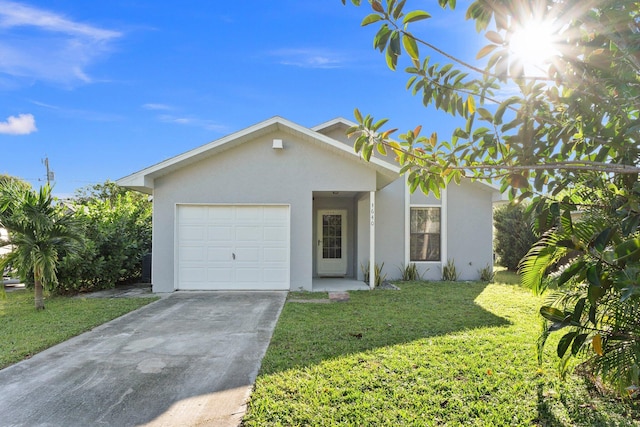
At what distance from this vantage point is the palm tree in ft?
26.0

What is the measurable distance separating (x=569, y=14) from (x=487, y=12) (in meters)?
0.50

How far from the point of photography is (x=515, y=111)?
2799 mm

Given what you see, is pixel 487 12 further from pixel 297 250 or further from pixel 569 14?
pixel 297 250

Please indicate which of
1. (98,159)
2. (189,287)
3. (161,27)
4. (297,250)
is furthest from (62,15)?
(98,159)

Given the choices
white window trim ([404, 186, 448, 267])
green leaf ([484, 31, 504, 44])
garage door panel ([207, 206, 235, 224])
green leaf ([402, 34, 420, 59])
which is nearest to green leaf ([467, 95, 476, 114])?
green leaf ([484, 31, 504, 44])

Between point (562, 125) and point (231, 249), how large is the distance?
365 inches

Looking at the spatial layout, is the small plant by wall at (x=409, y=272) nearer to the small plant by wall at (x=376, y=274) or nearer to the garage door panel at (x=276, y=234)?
the small plant by wall at (x=376, y=274)

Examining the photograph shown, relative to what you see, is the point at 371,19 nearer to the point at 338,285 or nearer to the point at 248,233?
the point at 248,233

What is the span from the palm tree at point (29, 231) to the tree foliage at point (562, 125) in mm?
8206

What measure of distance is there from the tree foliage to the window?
9.76 m

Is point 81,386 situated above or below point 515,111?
below

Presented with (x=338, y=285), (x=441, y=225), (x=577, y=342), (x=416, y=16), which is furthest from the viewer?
(x=441, y=225)

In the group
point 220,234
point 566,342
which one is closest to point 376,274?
point 220,234

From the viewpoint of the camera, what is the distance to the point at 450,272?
13047mm
